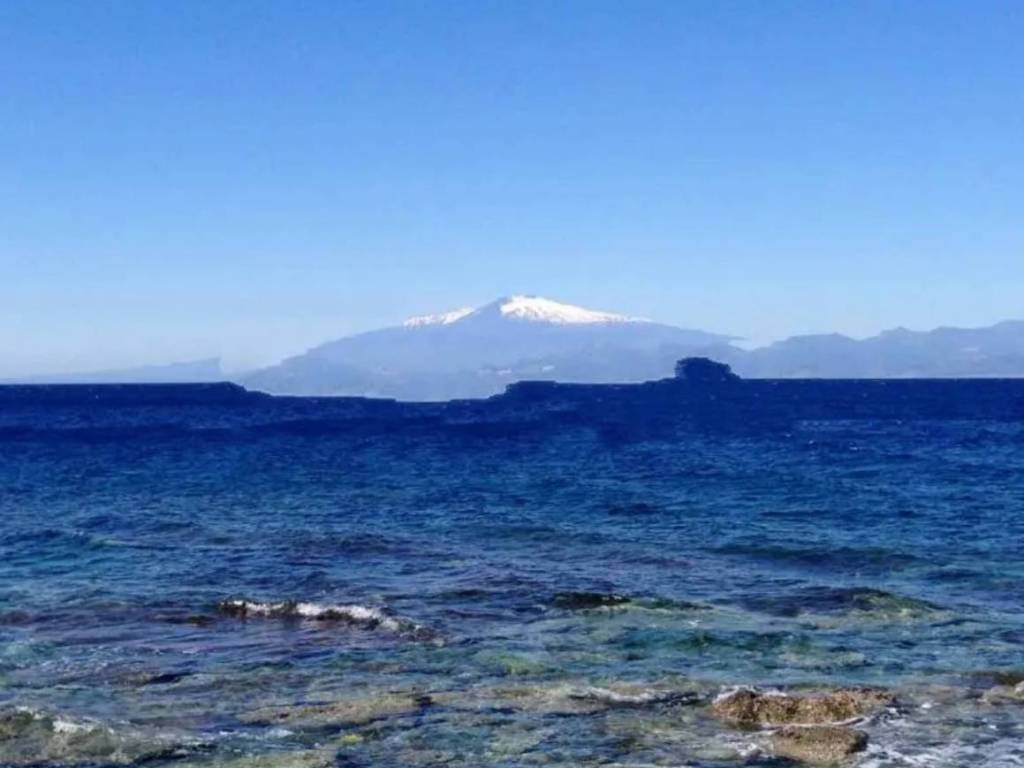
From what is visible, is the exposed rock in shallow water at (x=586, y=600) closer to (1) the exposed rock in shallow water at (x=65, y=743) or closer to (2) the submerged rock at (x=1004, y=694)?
(2) the submerged rock at (x=1004, y=694)

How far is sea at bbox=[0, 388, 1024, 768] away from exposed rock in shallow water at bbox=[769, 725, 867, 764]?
33 centimetres

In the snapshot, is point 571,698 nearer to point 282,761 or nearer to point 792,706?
point 792,706

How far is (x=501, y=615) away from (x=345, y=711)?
912 centimetres

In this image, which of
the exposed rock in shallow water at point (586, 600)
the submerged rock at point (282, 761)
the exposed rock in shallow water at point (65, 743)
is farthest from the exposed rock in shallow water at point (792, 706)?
the exposed rock in shallow water at point (65, 743)

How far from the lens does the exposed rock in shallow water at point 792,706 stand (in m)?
20.4

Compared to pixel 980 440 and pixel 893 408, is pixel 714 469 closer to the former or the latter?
pixel 980 440

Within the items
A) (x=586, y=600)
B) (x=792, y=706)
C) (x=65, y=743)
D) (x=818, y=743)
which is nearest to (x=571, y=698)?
(x=792, y=706)

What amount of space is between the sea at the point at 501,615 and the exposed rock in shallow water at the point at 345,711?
0.06 m

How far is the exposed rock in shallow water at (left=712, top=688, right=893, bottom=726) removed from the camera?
20359 millimetres

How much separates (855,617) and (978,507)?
2408cm

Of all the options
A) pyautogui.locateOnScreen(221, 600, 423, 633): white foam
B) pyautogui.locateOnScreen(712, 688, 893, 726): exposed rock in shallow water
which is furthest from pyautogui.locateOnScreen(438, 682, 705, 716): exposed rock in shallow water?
pyautogui.locateOnScreen(221, 600, 423, 633): white foam

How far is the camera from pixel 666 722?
2052cm

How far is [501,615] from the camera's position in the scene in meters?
30.0

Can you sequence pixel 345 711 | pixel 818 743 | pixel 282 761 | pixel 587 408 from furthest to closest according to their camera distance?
pixel 587 408, pixel 345 711, pixel 818 743, pixel 282 761
